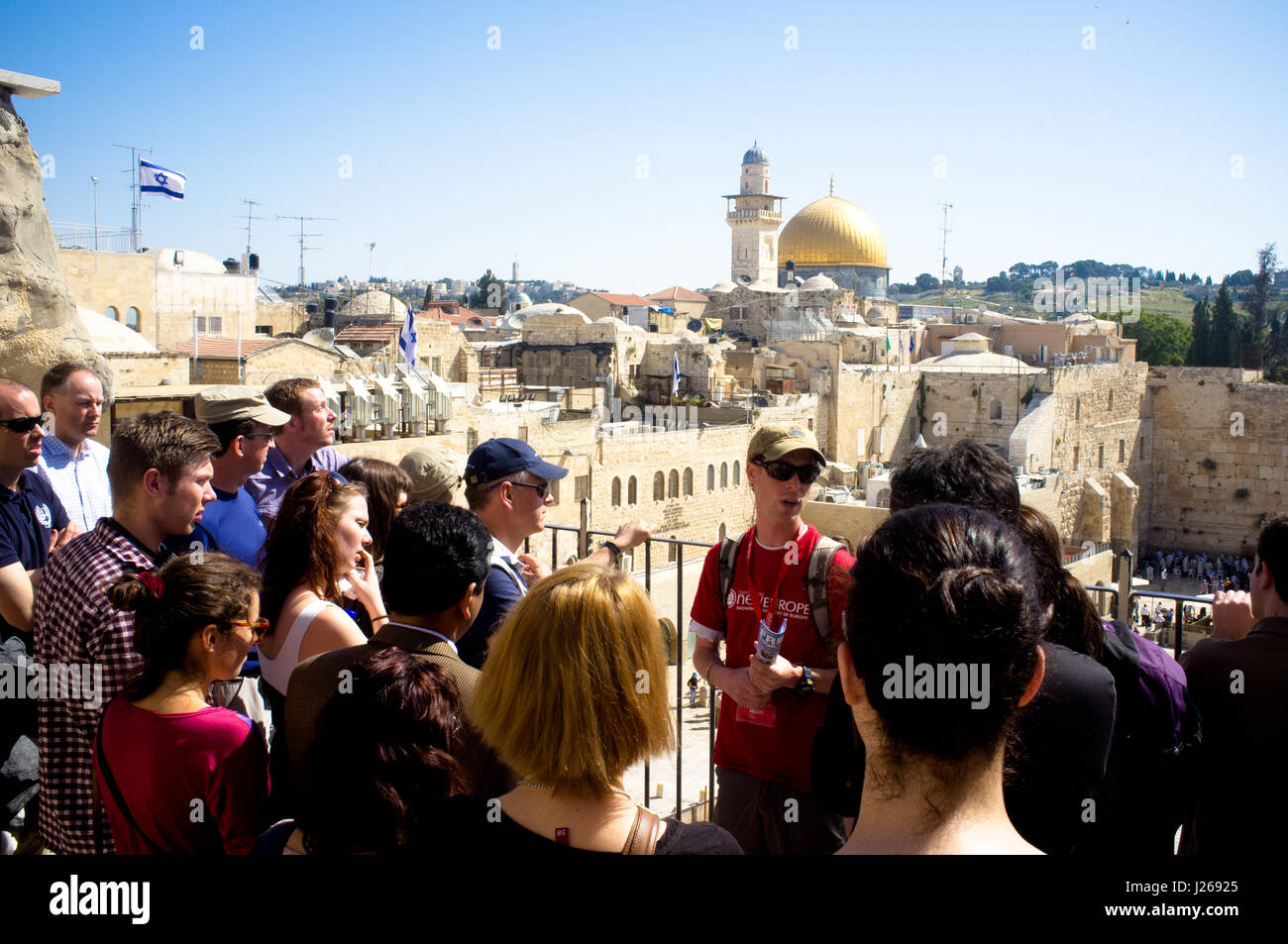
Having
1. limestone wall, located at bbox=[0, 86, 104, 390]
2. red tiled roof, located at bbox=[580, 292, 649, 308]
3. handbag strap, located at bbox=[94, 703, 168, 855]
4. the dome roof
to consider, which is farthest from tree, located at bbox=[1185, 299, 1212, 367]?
handbag strap, located at bbox=[94, 703, 168, 855]

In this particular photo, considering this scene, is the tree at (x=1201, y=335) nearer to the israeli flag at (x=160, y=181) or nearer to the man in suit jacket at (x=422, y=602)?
the israeli flag at (x=160, y=181)

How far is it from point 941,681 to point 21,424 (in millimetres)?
3035

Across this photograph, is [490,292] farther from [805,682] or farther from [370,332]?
[805,682]

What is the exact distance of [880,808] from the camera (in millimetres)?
1692

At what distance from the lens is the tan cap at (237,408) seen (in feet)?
13.1

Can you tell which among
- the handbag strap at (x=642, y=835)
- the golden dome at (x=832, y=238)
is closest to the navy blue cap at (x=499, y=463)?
the handbag strap at (x=642, y=835)

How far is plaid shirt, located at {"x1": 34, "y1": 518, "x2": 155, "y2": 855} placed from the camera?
266 cm

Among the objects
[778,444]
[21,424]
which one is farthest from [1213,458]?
[21,424]

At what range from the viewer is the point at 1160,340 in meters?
A: 54.8

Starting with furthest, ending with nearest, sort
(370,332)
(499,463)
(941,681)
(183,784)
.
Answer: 1. (370,332)
2. (499,463)
3. (183,784)
4. (941,681)

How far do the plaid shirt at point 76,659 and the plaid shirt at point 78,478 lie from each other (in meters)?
1.17
